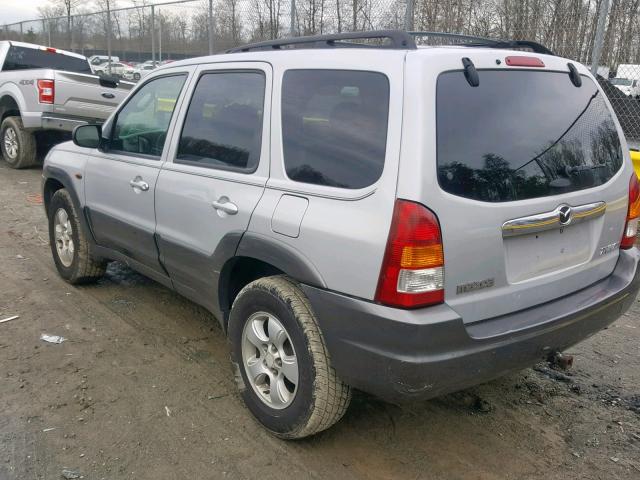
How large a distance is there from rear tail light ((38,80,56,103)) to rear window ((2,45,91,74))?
1.57m

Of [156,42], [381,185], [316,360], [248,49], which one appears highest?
[156,42]

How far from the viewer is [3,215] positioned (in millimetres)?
7418

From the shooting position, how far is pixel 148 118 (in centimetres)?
398

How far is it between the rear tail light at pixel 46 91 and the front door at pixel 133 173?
5880 mm

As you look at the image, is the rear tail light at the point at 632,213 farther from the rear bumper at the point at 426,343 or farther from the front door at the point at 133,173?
the front door at the point at 133,173

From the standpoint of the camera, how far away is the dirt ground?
2.77 m

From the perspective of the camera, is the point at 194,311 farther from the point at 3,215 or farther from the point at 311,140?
the point at 3,215

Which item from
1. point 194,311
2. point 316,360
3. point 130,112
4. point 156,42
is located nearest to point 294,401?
point 316,360

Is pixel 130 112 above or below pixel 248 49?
below

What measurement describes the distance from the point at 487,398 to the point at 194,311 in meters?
2.30

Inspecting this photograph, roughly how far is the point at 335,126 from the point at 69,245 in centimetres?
322

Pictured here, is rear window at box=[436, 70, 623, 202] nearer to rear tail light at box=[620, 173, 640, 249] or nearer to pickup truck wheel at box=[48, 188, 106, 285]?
rear tail light at box=[620, 173, 640, 249]

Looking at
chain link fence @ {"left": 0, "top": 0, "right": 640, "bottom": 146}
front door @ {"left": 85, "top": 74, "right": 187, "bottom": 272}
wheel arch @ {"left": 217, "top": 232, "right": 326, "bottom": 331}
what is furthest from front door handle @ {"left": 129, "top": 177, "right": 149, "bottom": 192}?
chain link fence @ {"left": 0, "top": 0, "right": 640, "bottom": 146}

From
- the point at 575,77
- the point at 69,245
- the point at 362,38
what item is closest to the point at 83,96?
the point at 69,245
